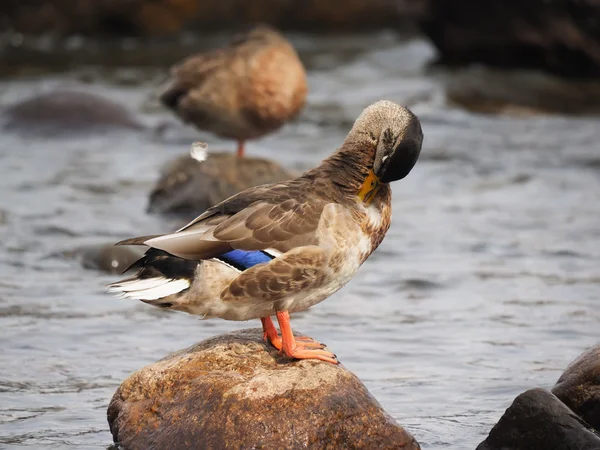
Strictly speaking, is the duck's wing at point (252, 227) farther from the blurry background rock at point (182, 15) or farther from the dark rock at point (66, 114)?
the blurry background rock at point (182, 15)

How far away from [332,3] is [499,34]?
515 centimetres

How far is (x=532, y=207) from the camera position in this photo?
11.0 meters

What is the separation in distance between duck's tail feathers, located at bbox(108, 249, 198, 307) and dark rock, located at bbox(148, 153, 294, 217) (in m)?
4.78

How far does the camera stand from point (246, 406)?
4949mm

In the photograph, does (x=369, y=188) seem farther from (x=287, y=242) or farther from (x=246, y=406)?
(x=246, y=406)

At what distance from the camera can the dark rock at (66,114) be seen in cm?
1426

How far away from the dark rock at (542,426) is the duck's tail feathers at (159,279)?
1.56 meters

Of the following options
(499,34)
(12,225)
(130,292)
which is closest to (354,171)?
(130,292)

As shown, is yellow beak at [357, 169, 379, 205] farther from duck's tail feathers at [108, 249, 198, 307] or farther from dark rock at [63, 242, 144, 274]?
dark rock at [63, 242, 144, 274]

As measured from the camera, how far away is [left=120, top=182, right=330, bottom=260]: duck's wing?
4.97m

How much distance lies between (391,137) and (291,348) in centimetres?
105

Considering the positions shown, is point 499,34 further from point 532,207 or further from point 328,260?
point 328,260

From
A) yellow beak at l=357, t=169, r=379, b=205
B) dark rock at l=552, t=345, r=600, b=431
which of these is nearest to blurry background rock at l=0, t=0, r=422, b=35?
dark rock at l=552, t=345, r=600, b=431

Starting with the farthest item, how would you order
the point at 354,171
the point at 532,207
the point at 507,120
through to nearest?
the point at 507,120 < the point at 532,207 < the point at 354,171
